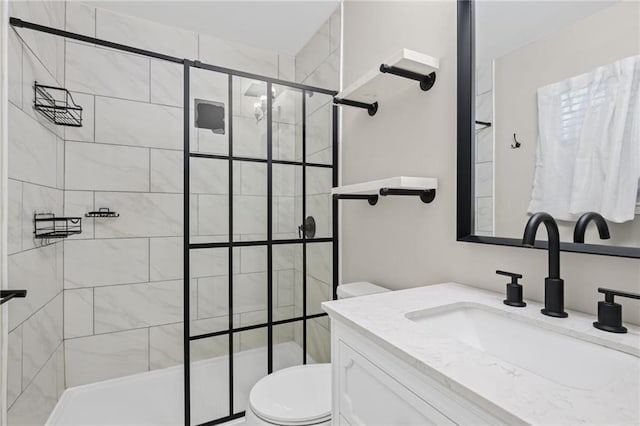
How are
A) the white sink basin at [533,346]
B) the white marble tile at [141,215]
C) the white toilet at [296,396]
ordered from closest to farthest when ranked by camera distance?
the white sink basin at [533,346], the white toilet at [296,396], the white marble tile at [141,215]

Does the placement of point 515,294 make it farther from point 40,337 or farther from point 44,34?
point 44,34

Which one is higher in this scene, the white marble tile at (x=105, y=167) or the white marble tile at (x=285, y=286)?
the white marble tile at (x=105, y=167)

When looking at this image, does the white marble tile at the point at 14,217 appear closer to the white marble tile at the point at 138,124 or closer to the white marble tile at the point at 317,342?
the white marble tile at the point at 138,124

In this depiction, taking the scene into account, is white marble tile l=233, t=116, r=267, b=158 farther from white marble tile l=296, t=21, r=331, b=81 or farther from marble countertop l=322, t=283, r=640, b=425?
marble countertop l=322, t=283, r=640, b=425

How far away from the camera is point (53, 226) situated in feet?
5.64

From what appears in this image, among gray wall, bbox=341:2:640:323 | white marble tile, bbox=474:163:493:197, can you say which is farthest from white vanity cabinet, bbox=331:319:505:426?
white marble tile, bbox=474:163:493:197

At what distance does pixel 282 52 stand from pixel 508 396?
259cm

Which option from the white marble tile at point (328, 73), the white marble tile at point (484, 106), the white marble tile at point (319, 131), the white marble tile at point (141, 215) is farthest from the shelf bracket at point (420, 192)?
the white marble tile at point (141, 215)

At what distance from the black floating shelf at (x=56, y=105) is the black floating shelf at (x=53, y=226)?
51 centimetres

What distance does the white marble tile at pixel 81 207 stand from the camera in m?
1.91

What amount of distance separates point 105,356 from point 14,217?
117 centimetres

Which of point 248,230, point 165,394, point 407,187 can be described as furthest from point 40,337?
point 407,187

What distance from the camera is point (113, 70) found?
2.02 metres

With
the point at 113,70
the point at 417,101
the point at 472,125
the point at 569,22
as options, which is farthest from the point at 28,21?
the point at 569,22
